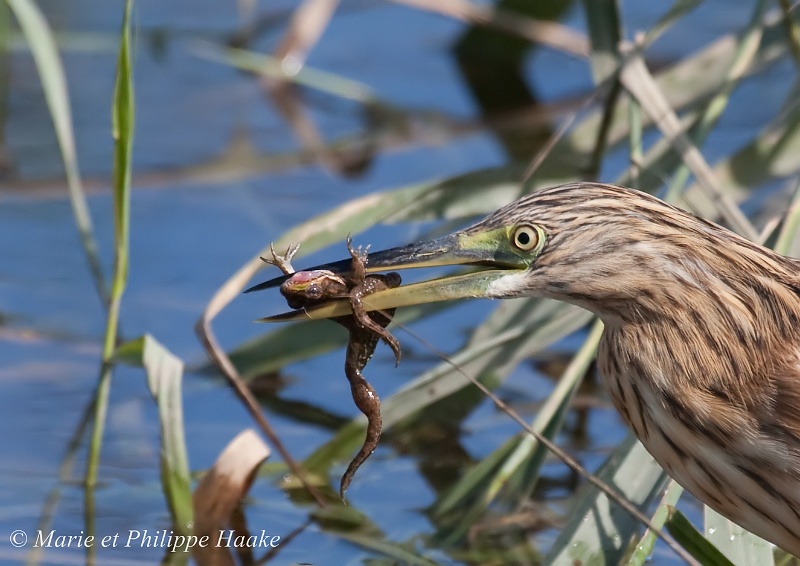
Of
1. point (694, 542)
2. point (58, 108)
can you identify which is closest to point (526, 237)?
point (694, 542)

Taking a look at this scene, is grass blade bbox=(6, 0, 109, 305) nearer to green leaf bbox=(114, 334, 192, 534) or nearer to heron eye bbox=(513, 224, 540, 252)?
green leaf bbox=(114, 334, 192, 534)

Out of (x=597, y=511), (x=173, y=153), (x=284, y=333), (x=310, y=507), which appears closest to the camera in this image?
(x=597, y=511)

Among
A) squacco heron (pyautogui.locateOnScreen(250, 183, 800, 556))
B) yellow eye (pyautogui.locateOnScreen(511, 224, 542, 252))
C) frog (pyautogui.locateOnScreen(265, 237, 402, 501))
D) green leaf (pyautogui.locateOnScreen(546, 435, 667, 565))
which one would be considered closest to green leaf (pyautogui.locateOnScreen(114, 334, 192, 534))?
frog (pyautogui.locateOnScreen(265, 237, 402, 501))

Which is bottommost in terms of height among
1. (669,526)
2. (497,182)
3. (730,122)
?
(669,526)

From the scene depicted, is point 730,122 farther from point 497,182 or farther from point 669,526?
point 669,526

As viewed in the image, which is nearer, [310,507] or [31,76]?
[310,507]

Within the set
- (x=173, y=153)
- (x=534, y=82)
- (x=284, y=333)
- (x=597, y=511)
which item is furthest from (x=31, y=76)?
(x=597, y=511)
